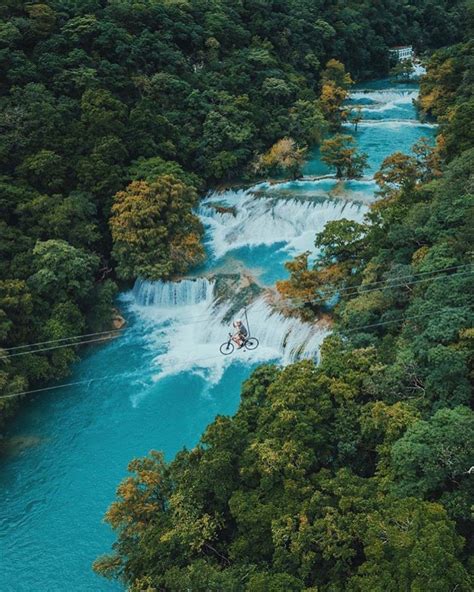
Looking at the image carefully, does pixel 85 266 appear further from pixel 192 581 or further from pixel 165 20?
pixel 165 20

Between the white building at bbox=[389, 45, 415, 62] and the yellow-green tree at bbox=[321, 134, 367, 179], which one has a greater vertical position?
the white building at bbox=[389, 45, 415, 62]

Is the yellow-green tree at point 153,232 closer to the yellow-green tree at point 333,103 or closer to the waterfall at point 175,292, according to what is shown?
the waterfall at point 175,292

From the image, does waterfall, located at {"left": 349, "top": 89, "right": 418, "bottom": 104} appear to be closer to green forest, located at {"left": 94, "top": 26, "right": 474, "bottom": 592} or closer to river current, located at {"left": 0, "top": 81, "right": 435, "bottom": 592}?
river current, located at {"left": 0, "top": 81, "right": 435, "bottom": 592}

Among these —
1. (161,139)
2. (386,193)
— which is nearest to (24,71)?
(161,139)

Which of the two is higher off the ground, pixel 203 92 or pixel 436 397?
pixel 203 92

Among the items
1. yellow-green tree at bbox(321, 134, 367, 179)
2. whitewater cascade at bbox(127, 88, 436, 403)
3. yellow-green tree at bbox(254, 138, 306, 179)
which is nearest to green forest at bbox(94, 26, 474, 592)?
whitewater cascade at bbox(127, 88, 436, 403)

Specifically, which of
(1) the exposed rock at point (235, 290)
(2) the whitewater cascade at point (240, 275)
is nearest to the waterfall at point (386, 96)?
(2) the whitewater cascade at point (240, 275)
